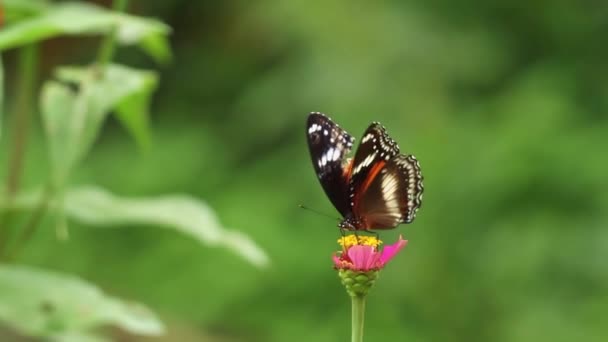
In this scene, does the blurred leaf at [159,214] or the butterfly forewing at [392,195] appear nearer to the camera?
the butterfly forewing at [392,195]

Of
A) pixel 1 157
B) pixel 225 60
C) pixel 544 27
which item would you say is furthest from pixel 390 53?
pixel 1 157

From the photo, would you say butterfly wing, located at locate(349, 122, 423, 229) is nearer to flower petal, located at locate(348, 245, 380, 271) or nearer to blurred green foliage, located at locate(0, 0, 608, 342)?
flower petal, located at locate(348, 245, 380, 271)

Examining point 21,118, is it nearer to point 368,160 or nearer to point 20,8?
point 20,8

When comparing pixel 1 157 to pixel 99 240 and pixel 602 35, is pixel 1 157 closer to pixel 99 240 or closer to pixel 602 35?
pixel 99 240

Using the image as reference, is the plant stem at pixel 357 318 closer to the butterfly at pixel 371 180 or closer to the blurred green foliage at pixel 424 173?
the butterfly at pixel 371 180

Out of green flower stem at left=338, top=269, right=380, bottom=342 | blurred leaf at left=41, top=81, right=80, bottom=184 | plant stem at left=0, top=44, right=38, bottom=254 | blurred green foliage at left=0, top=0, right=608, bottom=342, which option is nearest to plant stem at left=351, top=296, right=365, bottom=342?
green flower stem at left=338, top=269, right=380, bottom=342

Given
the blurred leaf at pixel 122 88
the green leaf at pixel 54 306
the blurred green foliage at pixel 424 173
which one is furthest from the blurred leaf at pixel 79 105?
the blurred green foliage at pixel 424 173
